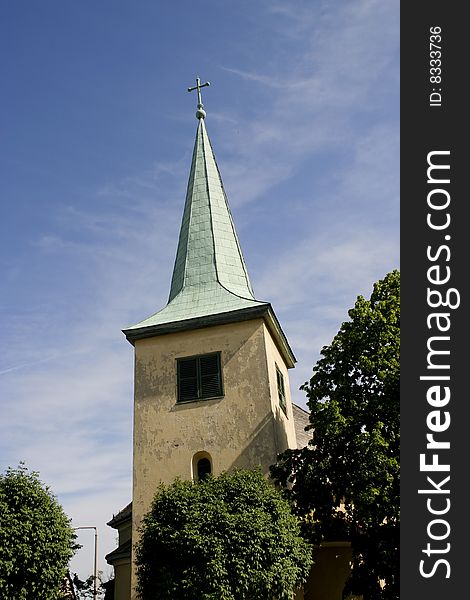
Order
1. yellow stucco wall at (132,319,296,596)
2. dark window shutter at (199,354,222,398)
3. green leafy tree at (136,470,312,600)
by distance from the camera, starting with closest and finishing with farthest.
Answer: green leafy tree at (136,470,312,600) < yellow stucco wall at (132,319,296,596) < dark window shutter at (199,354,222,398)

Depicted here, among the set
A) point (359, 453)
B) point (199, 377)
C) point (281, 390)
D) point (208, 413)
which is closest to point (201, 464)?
point (208, 413)

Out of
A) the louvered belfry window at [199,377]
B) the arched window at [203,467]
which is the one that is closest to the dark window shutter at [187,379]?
the louvered belfry window at [199,377]

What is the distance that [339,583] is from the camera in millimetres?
22922

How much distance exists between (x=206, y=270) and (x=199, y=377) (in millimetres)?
4577

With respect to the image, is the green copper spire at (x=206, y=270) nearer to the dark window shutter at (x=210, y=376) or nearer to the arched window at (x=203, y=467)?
the dark window shutter at (x=210, y=376)

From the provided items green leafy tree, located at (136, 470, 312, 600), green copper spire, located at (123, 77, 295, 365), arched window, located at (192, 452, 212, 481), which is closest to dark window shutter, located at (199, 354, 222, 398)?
green copper spire, located at (123, 77, 295, 365)

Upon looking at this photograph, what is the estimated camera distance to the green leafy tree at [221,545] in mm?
17359

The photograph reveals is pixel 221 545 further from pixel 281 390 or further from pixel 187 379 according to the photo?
pixel 281 390

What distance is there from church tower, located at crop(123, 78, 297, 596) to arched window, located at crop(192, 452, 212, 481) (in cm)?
3

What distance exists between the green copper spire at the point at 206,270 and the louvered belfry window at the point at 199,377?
1.18 m

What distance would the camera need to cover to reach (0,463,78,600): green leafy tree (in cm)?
1830

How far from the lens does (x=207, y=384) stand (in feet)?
77.2

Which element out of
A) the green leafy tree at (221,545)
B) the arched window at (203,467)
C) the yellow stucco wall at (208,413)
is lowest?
the green leafy tree at (221,545)

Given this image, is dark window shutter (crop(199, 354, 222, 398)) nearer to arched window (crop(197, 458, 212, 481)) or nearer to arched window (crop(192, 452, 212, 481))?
arched window (crop(192, 452, 212, 481))
